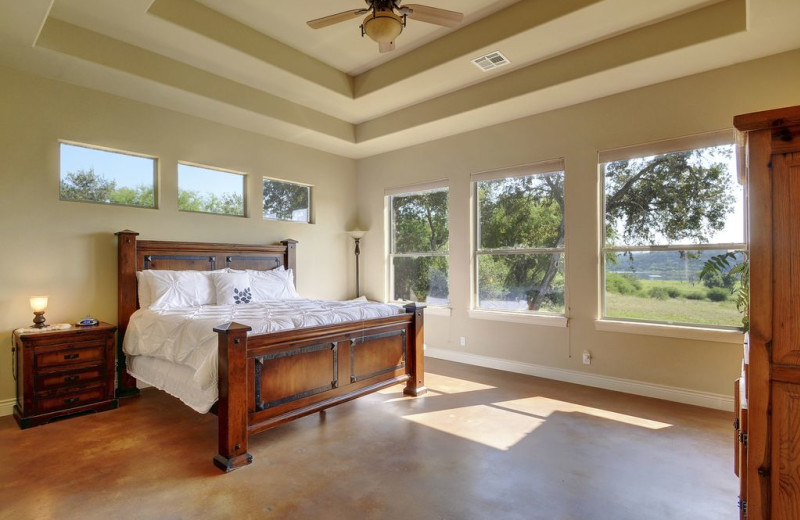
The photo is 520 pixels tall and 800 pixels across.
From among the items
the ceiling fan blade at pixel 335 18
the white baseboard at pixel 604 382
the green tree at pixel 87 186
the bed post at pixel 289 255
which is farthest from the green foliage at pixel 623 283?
the green tree at pixel 87 186

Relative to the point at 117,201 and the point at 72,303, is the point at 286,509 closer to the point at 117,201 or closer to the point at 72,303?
the point at 72,303

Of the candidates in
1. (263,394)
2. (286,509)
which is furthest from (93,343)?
(286,509)

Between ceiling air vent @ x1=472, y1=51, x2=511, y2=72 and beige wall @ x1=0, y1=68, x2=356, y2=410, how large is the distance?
9.51ft

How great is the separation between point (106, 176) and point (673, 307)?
18.6 ft

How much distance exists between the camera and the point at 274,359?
279cm

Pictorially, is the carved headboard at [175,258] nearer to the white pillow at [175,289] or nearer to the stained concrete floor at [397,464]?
the white pillow at [175,289]

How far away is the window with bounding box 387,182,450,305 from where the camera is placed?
18.3 feet

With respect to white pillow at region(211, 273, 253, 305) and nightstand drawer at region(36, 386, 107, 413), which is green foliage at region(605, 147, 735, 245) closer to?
white pillow at region(211, 273, 253, 305)

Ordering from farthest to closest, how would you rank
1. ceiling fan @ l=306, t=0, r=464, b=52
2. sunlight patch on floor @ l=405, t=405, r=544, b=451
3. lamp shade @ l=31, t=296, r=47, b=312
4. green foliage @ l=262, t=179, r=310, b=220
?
green foliage @ l=262, t=179, r=310, b=220, lamp shade @ l=31, t=296, r=47, b=312, sunlight patch on floor @ l=405, t=405, r=544, b=451, ceiling fan @ l=306, t=0, r=464, b=52

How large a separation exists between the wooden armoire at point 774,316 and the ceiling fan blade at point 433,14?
7.07ft

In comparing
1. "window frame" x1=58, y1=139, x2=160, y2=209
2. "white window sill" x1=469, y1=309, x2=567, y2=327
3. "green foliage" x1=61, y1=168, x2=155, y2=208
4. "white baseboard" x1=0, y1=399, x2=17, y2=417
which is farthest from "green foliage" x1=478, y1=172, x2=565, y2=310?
"white baseboard" x1=0, y1=399, x2=17, y2=417

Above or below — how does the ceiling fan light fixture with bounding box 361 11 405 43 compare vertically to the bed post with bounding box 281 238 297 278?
above

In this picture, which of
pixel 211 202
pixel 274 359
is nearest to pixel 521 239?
pixel 274 359

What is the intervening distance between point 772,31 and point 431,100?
2991 millimetres
